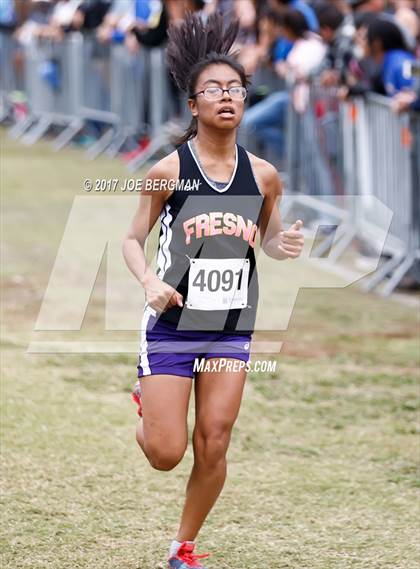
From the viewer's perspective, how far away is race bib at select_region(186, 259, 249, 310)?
4.80 m

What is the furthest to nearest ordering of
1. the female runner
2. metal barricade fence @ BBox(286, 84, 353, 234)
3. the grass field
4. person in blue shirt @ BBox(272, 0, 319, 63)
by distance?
person in blue shirt @ BBox(272, 0, 319, 63) → metal barricade fence @ BBox(286, 84, 353, 234) → the grass field → the female runner

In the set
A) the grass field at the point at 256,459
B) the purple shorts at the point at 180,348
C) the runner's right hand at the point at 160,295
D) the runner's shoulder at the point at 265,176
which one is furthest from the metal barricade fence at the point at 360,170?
the runner's right hand at the point at 160,295

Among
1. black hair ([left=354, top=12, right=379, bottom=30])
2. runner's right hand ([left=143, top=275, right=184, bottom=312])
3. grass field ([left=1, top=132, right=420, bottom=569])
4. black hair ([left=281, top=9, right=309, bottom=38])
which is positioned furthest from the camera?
black hair ([left=281, top=9, right=309, bottom=38])

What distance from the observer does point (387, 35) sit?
34.8 ft

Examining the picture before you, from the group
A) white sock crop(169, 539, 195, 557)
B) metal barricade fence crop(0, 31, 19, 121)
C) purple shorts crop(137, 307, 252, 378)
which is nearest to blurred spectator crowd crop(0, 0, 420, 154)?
metal barricade fence crop(0, 31, 19, 121)

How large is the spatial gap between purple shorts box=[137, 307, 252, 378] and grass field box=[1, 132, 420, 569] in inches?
32.1

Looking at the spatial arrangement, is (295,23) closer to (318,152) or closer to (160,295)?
(318,152)

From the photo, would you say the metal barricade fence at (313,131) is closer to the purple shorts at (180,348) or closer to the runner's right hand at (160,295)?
the purple shorts at (180,348)

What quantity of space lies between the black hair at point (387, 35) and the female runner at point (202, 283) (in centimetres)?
596

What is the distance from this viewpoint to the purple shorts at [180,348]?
4.74m

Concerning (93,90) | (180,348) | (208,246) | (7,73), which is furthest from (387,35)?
(7,73)

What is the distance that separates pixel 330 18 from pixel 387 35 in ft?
8.55

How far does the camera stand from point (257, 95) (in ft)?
44.9

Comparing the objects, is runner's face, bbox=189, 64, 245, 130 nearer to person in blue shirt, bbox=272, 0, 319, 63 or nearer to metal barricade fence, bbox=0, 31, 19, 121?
person in blue shirt, bbox=272, 0, 319, 63
